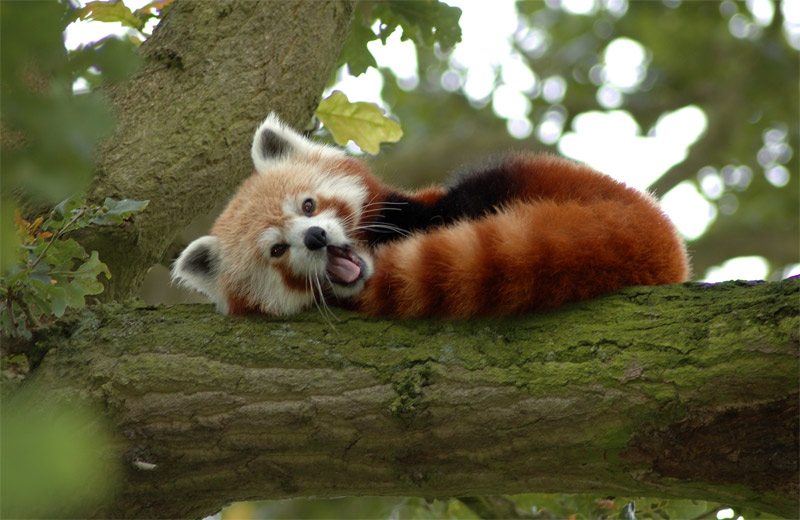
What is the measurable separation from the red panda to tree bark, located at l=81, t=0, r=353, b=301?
16cm

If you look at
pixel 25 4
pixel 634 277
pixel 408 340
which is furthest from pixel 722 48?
pixel 25 4

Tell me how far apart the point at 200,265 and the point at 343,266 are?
0.74 m

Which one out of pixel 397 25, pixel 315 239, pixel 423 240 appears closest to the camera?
pixel 423 240

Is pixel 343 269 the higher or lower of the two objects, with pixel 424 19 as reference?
lower

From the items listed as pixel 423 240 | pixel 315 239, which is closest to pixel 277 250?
pixel 315 239

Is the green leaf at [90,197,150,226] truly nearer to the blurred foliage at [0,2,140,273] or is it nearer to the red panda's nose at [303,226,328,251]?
the red panda's nose at [303,226,328,251]

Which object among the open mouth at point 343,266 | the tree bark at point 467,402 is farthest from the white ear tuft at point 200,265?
the tree bark at point 467,402

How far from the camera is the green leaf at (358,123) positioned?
3613 millimetres

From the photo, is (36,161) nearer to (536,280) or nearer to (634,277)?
(536,280)

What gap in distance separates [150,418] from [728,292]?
1.67 meters

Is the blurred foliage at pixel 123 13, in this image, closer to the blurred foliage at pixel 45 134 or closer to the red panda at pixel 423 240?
the red panda at pixel 423 240

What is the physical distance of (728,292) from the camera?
2.08m

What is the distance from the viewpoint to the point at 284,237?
2.99m

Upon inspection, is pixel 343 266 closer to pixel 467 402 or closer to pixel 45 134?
pixel 467 402
